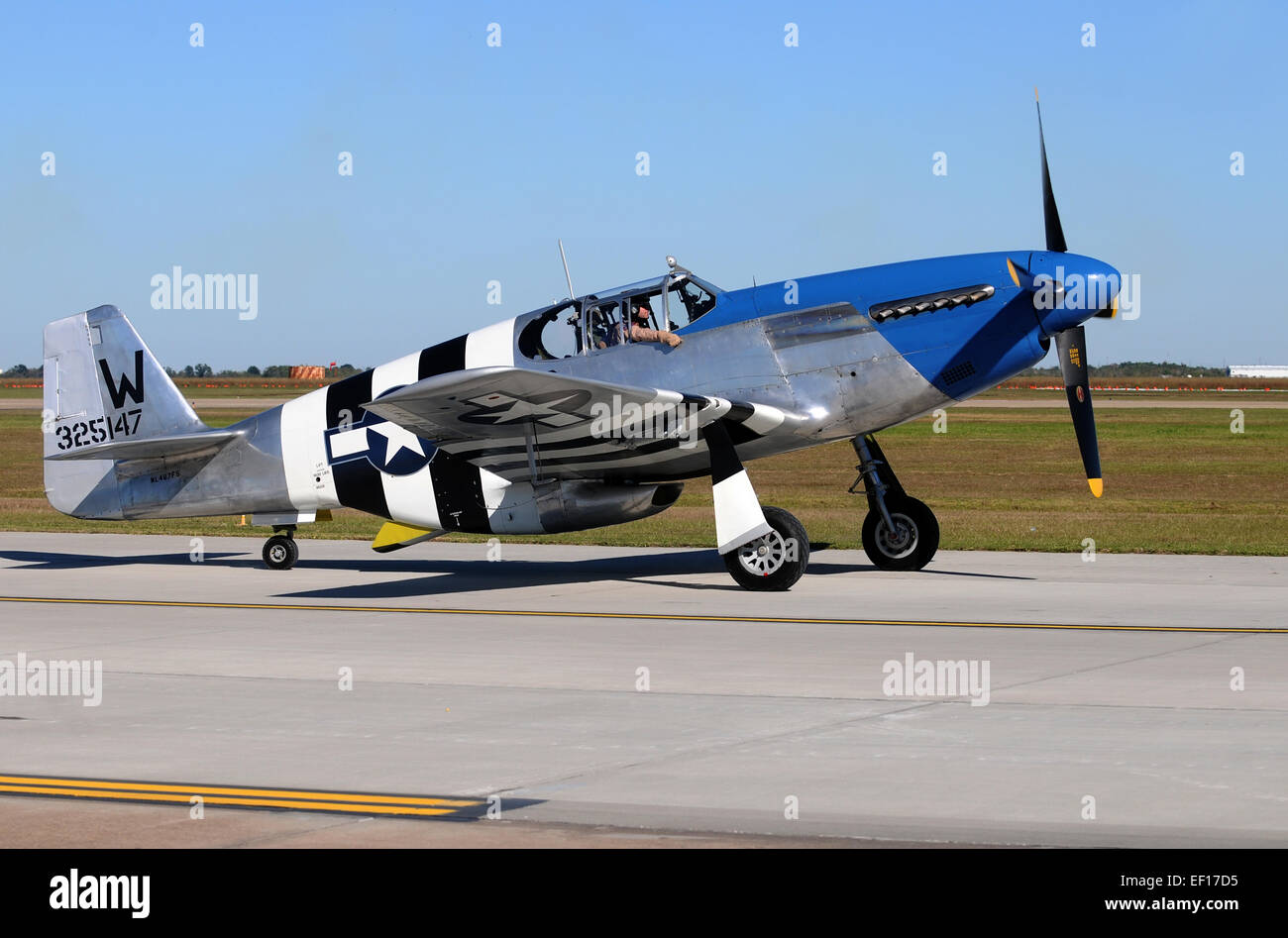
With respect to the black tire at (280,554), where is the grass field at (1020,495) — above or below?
above

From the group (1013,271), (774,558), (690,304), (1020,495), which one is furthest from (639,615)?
(1020,495)

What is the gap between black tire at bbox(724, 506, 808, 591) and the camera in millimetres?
14734

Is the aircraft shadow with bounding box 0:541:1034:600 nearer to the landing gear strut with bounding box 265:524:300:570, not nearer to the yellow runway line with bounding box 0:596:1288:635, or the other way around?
the landing gear strut with bounding box 265:524:300:570

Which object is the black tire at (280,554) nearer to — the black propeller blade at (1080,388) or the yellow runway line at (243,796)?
the black propeller blade at (1080,388)

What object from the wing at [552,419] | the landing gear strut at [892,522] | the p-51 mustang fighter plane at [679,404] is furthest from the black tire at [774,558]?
the landing gear strut at [892,522]

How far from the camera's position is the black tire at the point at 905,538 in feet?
54.1

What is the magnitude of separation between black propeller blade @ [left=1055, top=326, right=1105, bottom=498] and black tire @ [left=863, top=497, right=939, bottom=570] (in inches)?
70.4

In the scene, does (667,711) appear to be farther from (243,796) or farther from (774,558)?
(774,558)

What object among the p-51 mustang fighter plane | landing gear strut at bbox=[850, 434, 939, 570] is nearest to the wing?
the p-51 mustang fighter plane

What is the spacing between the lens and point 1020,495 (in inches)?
1131

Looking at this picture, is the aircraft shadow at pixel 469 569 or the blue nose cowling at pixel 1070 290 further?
the aircraft shadow at pixel 469 569

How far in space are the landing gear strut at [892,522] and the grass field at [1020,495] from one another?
104 inches

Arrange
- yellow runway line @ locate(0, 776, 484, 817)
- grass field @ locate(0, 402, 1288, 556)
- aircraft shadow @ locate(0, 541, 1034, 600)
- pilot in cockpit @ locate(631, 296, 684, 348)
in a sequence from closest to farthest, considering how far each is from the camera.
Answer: yellow runway line @ locate(0, 776, 484, 817) → pilot in cockpit @ locate(631, 296, 684, 348) → aircraft shadow @ locate(0, 541, 1034, 600) → grass field @ locate(0, 402, 1288, 556)
